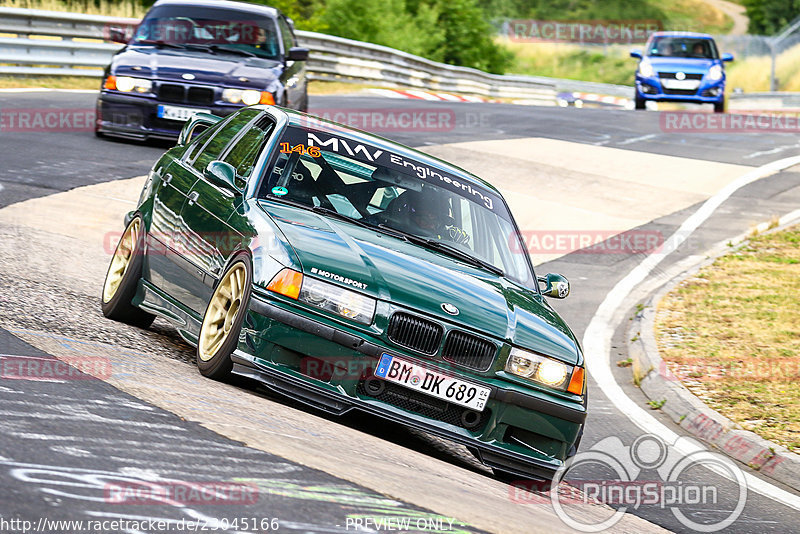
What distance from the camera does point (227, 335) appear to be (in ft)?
20.3

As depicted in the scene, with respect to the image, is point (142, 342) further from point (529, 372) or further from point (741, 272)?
point (741, 272)

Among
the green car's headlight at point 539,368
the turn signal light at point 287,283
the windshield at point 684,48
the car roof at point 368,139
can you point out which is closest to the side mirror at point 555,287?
the car roof at point 368,139

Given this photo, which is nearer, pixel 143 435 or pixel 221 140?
pixel 143 435

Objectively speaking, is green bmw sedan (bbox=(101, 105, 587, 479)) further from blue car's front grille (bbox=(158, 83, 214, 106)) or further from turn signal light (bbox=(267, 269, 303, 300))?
blue car's front grille (bbox=(158, 83, 214, 106))

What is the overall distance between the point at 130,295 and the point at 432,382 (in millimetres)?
2566

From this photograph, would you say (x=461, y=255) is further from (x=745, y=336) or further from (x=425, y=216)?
(x=745, y=336)

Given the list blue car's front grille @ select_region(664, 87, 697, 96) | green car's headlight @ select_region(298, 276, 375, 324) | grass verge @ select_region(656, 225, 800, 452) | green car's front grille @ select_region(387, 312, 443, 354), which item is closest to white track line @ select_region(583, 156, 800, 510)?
grass verge @ select_region(656, 225, 800, 452)

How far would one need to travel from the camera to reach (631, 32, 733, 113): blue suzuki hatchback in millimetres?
27875

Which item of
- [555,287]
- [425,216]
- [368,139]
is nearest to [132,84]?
[368,139]

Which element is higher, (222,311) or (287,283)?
(287,283)

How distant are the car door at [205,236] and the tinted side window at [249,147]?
0.59 ft

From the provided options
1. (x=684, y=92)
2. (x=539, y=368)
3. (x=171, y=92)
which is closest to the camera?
(x=539, y=368)

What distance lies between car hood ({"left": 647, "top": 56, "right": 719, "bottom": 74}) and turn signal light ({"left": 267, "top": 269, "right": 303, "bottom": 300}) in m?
23.4

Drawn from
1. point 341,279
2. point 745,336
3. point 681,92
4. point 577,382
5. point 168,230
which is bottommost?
point 681,92
